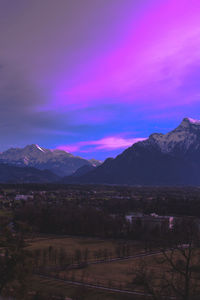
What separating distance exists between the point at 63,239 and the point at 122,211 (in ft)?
152

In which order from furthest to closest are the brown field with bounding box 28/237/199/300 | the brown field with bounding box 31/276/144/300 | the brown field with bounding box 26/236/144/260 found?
the brown field with bounding box 26/236/144/260
the brown field with bounding box 28/237/199/300
the brown field with bounding box 31/276/144/300

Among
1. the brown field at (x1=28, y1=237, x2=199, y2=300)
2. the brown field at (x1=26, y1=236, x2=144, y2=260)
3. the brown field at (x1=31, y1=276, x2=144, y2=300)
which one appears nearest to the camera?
the brown field at (x1=31, y1=276, x2=144, y2=300)

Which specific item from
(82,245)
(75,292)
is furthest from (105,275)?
(82,245)

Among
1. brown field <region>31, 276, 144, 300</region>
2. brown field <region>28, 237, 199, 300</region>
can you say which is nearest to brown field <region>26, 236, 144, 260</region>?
brown field <region>28, 237, 199, 300</region>

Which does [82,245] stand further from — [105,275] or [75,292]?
[75,292]

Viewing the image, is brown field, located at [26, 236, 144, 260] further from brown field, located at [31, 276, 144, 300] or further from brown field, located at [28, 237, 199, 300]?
brown field, located at [31, 276, 144, 300]

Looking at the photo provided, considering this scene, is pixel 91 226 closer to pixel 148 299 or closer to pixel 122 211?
pixel 122 211

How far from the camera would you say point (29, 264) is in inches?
865

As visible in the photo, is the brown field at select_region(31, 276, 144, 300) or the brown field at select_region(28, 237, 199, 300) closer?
the brown field at select_region(31, 276, 144, 300)

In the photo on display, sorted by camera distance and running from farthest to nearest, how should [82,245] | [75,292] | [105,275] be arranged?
[82,245] < [105,275] < [75,292]

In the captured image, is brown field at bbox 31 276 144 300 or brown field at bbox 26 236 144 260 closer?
brown field at bbox 31 276 144 300

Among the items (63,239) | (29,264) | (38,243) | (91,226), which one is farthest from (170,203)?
(29,264)

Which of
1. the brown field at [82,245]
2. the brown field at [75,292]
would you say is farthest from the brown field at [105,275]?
the brown field at [82,245]

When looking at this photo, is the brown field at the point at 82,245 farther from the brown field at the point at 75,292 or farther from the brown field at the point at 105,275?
the brown field at the point at 75,292
